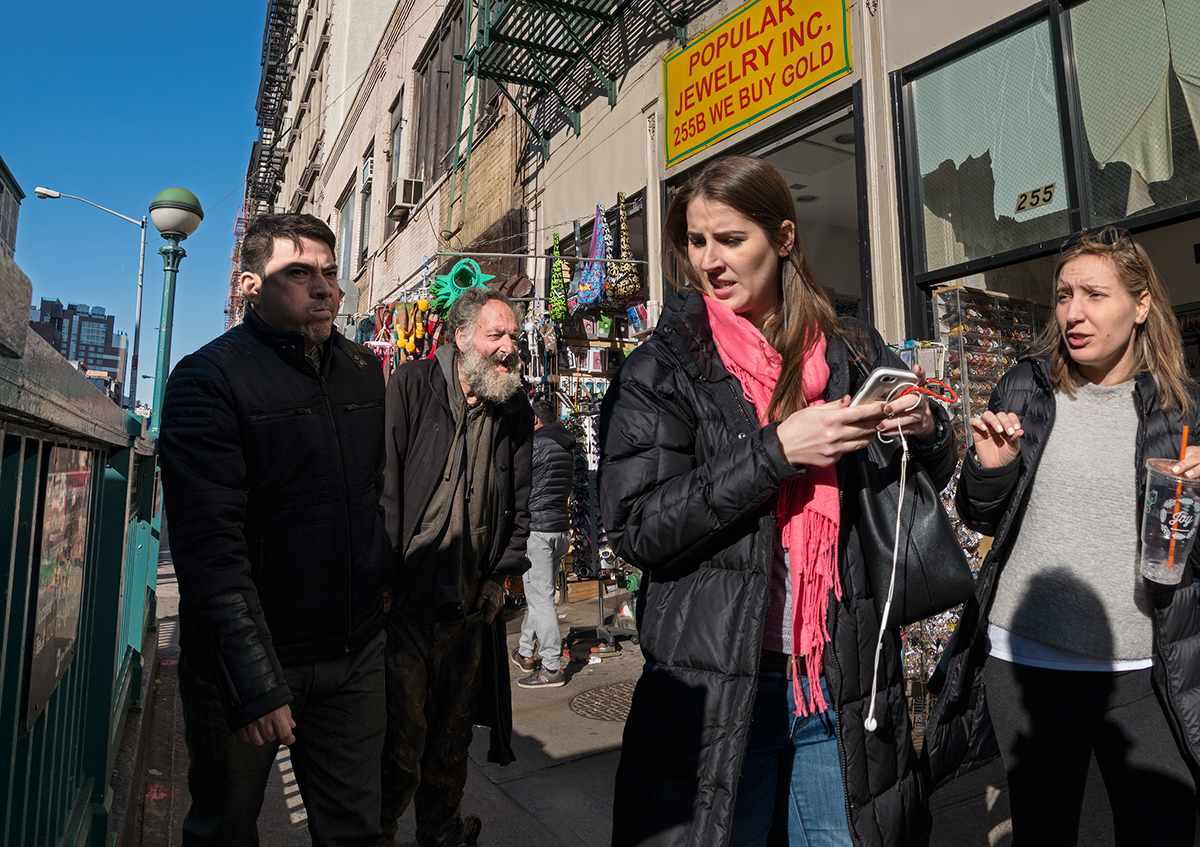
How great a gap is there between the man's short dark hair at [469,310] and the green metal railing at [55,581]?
56.2 inches

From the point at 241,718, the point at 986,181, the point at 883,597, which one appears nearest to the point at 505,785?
the point at 241,718

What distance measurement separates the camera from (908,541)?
5.18ft

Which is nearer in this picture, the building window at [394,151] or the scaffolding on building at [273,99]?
the building window at [394,151]

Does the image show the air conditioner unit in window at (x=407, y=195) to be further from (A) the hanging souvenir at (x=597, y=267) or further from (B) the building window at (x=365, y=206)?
(A) the hanging souvenir at (x=597, y=267)

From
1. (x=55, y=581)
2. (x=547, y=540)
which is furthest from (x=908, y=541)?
(x=547, y=540)

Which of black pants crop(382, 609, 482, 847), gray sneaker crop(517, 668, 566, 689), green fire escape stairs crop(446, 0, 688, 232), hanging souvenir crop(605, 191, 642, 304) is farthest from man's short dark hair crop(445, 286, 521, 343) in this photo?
green fire escape stairs crop(446, 0, 688, 232)

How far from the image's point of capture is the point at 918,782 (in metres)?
1.64

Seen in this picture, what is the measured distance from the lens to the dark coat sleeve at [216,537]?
74.0 inches

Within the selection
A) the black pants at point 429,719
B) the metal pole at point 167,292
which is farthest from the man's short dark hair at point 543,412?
the metal pole at point 167,292

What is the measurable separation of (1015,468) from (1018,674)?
0.59 metres

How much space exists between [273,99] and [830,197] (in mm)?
43255

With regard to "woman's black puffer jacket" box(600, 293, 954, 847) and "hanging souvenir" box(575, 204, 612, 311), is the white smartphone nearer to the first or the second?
"woman's black puffer jacket" box(600, 293, 954, 847)

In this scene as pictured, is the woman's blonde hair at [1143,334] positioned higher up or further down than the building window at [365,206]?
further down

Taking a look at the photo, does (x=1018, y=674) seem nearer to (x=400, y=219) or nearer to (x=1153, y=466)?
(x=1153, y=466)
